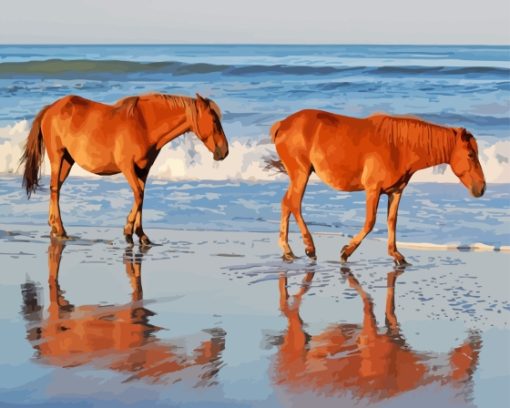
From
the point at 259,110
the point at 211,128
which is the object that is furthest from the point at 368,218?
the point at 259,110

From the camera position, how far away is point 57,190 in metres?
7.53

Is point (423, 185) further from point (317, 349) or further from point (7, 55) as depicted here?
point (7, 55)

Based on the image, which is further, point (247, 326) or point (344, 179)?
point (344, 179)

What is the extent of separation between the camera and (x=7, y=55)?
95.0 ft

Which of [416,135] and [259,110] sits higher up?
[416,135]

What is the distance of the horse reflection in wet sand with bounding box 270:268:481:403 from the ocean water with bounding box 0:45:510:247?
8.57 ft

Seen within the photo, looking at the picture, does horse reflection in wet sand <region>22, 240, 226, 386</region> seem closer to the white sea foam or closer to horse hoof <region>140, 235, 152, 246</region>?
horse hoof <region>140, 235, 152, 246</region>

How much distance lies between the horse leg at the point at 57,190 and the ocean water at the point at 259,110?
1.83 feet

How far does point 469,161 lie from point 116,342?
2670 millimetres

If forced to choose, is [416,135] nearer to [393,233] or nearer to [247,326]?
[393,233]

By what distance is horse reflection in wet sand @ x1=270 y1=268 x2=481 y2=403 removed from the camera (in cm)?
397

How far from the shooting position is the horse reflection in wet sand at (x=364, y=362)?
397 cm

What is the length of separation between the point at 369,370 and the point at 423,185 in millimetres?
5805

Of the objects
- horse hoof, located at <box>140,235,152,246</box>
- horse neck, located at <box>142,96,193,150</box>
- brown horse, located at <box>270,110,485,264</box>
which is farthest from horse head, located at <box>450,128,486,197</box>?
horse hoof, located at <box>140,235,152,246</box>
